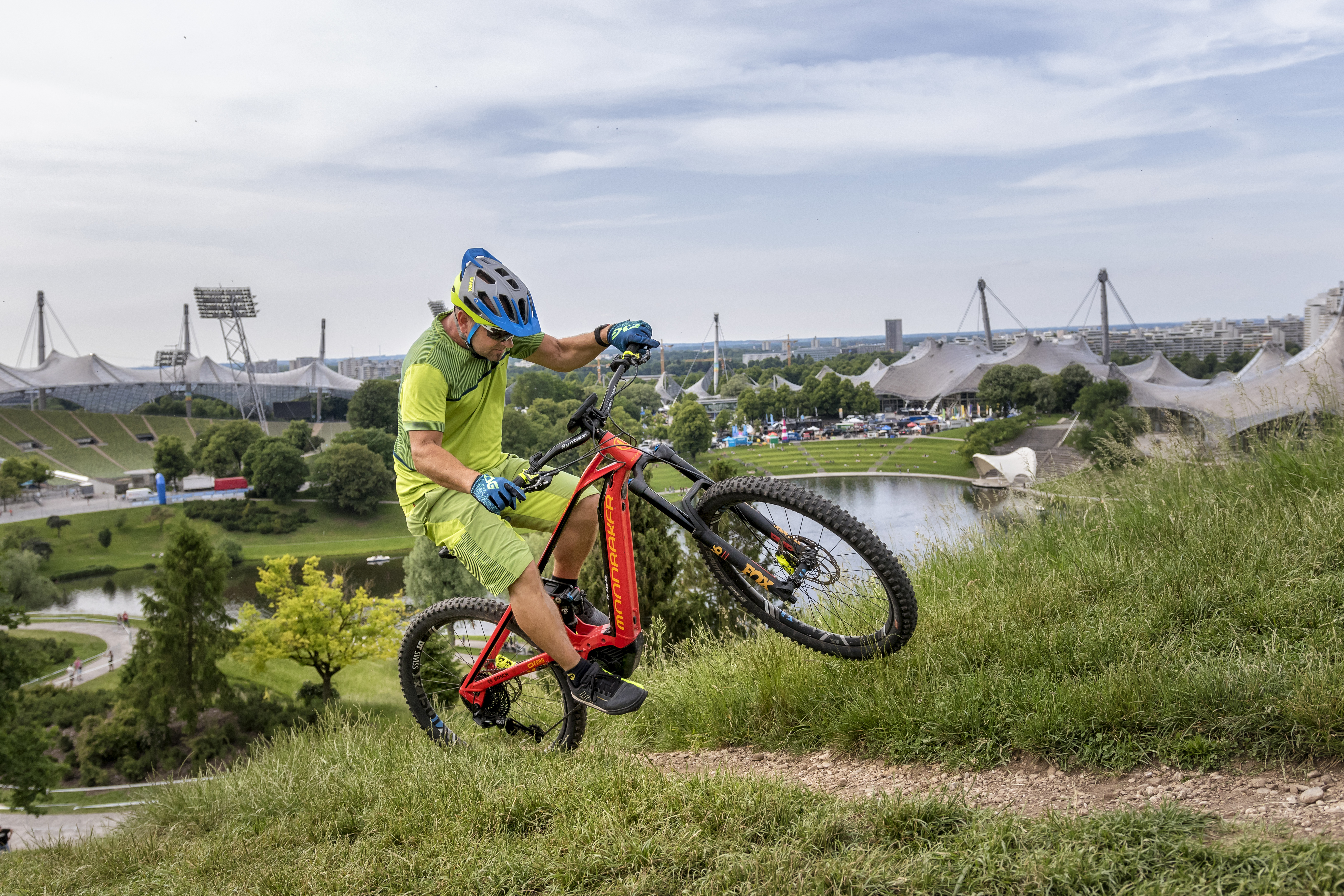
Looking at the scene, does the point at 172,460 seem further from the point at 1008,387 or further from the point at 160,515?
the point at 1008,387

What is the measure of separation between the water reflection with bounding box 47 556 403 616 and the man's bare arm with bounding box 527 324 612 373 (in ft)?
145

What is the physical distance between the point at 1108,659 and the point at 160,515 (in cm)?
7771

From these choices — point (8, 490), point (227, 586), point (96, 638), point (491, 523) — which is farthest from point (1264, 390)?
point (8, 490)

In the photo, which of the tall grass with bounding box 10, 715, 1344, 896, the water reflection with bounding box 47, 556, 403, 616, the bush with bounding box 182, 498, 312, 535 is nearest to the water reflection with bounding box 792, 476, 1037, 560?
the tall grass with bounding box 10, 715, 1344, 896

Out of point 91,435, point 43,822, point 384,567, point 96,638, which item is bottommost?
point 43,822

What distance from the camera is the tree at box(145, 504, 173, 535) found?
67.1 m

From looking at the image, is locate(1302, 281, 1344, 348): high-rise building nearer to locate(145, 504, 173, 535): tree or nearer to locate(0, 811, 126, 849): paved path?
locate(0, 811, 126, 849): paved path

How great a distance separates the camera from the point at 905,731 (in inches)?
145

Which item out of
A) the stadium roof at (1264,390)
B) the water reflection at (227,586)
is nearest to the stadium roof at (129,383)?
the water reflection at (227,586)

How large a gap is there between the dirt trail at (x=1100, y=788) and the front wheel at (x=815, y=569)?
63cm

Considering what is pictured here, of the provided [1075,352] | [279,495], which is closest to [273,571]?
[279,495]

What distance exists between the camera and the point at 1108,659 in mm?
3734

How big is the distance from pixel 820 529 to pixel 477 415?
5.90 ft

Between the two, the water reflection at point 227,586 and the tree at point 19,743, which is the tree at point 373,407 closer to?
the water reflection at point 227,586
